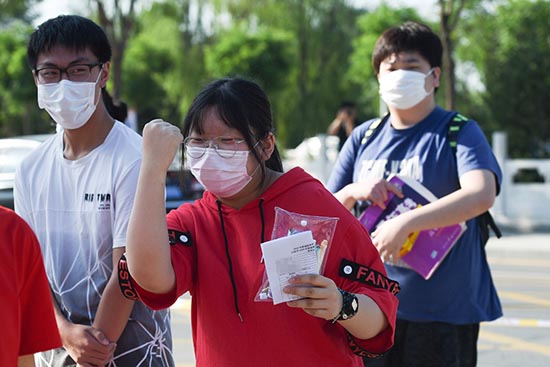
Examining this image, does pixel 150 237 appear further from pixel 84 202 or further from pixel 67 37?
pixel 67 37

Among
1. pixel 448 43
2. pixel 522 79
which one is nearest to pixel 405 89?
pixel 448 43

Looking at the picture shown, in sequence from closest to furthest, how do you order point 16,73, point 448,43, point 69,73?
point 69,73 < point 448,43 < point 16,73

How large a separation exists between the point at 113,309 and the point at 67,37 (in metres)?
0.94

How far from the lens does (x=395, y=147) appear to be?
3.55 meters

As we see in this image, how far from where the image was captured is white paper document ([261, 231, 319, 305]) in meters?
2.03

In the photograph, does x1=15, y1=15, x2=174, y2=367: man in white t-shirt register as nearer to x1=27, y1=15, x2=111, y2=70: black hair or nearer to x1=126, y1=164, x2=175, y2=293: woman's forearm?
x1=27, y1=15, x2=111, y2=70: black hair

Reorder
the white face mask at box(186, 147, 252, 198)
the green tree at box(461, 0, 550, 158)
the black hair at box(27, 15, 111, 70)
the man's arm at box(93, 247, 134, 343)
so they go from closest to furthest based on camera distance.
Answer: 1. the white face mask at box(186, 147, 252, 198)
2. the man's arm at box(93, 247, 134, 343)
3. the black hair at box(27, 15, 111, 70)
4. the green tree at box(461, 0, 550, 158)

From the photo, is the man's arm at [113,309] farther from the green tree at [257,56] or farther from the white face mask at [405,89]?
the green tree at [257,56]

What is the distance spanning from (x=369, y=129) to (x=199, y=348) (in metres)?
1.67

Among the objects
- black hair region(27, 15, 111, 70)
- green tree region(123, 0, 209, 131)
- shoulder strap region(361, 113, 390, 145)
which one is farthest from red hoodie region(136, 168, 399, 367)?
green tree region(123, 0, 209, 131)

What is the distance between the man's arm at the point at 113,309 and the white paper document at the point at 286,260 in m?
0.80

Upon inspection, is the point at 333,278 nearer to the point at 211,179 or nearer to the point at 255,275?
the point at 255,275

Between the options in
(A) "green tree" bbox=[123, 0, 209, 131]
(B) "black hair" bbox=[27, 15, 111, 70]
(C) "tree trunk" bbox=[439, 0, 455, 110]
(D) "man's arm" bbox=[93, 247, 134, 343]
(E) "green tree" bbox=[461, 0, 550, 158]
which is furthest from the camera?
(A) "green tree" bbox=[123, 0, 209, 131]

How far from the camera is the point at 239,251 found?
2307 mm
